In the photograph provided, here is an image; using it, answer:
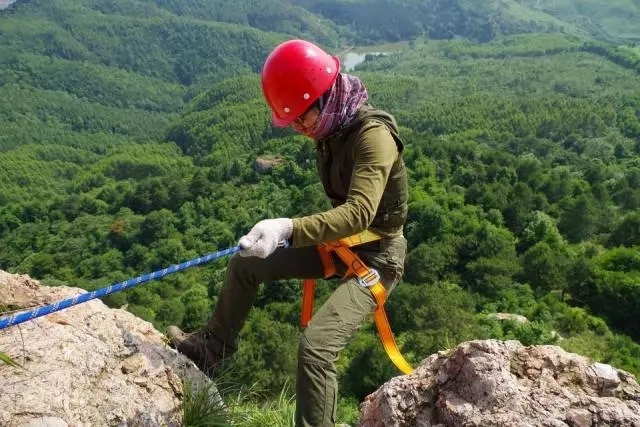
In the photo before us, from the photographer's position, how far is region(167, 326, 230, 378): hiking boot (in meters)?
4.37

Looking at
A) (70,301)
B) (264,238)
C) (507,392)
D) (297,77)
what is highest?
(297,77)

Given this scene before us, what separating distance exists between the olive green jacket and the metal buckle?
0.32m

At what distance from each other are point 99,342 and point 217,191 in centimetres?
6959

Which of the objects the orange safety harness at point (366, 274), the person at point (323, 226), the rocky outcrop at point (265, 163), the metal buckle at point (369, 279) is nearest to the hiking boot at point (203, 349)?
the person at point (323, 226)

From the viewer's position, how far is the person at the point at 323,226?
3418 mm

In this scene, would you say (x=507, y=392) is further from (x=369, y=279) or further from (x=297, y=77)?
(x=297, y=77)

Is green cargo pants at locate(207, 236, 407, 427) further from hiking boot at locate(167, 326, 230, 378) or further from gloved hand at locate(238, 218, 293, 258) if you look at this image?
gloved hand at locate(238, 218, 293, 258)

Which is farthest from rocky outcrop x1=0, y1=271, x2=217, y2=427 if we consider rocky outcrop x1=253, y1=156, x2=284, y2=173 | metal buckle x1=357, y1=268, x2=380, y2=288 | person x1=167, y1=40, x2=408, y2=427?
rocky outcrop x1=253, y1=156, x2=284, y2=173

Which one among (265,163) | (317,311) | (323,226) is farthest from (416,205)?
(323,226)

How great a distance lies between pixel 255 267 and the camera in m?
4.16

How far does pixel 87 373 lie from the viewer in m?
3.51

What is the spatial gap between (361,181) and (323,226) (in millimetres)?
365

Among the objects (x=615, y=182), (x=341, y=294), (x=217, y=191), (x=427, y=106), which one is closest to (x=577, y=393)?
(x=341, y=294)

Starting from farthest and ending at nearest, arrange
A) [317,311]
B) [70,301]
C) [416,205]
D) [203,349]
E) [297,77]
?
1. [416,205]
2. [203,349]
3. [297,77]
4. [317,311]
5. [70,301]
